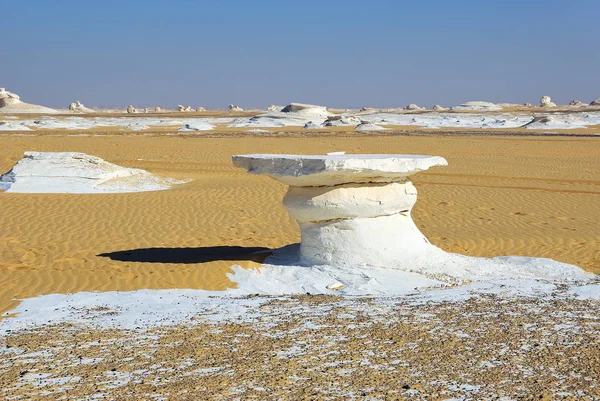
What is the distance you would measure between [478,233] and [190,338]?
261 inches

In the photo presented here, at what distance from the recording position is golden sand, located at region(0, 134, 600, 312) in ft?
26.0

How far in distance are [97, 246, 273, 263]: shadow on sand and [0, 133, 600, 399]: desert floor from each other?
3 centimetres

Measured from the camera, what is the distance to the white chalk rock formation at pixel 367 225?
7449mm

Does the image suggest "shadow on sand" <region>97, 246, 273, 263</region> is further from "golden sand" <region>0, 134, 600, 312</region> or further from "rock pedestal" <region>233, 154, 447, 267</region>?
"rock pedestal" <region>233, 154, 447, 267</region>

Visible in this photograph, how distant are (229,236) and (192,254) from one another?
4.69 ft

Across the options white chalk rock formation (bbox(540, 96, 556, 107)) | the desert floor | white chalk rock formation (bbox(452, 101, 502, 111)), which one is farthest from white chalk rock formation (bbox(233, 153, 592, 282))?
white chalk rock formation (bbox(540, 96, 556, 107))

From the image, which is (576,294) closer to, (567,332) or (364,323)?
(567,332)

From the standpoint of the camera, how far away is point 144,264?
326 inches

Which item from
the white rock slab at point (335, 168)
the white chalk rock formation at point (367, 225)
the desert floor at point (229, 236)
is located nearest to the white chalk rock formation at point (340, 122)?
the desert floor at point (229, 236)

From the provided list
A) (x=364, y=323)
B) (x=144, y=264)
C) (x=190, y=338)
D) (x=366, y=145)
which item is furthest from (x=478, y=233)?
(x=366, y=145)

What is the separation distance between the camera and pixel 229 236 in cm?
1027

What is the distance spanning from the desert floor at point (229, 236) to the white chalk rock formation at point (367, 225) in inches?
32.2

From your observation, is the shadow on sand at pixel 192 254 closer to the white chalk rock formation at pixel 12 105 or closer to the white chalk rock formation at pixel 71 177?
the white chalk rock formation at pixel 71 177

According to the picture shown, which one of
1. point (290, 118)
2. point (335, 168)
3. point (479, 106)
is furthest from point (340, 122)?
point (479, 106)
